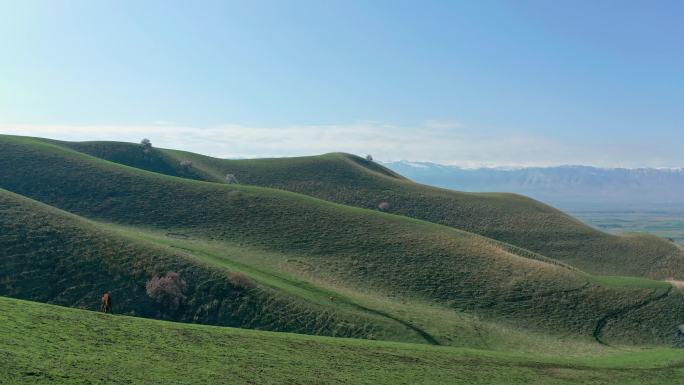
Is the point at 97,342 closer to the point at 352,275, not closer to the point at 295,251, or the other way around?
the point at 352,275

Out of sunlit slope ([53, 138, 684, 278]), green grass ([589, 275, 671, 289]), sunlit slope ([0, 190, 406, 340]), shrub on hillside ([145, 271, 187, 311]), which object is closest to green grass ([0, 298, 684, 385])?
sunlit slope ([0, 190, 406, 340])

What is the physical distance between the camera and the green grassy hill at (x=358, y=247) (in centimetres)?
5719

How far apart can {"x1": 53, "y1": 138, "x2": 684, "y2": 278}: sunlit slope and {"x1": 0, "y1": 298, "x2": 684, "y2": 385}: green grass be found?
2454 inches

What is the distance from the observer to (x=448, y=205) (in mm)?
119688

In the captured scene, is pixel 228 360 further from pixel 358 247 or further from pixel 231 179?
pixel 231 179

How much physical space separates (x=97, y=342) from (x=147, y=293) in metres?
18.4

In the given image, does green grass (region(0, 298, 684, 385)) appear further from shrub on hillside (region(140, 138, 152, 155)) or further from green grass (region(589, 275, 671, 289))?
shrub on hillside (region(140, 138, 152, 155))

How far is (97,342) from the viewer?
956 inches

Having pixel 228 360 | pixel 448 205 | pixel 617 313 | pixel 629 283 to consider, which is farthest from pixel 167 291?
pixel 448 205

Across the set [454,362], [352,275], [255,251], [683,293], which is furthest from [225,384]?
[683,293]

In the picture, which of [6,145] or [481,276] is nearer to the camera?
[481,276]

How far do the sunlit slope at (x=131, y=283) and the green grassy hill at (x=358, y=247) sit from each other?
2.34 m

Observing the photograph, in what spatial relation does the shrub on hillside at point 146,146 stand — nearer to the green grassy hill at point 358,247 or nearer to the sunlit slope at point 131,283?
the green grassy hill at point 358,247

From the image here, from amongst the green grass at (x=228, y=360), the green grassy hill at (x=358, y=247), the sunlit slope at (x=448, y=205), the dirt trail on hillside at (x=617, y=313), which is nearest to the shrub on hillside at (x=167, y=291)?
the green grassy hill at (x=358, y=247)
